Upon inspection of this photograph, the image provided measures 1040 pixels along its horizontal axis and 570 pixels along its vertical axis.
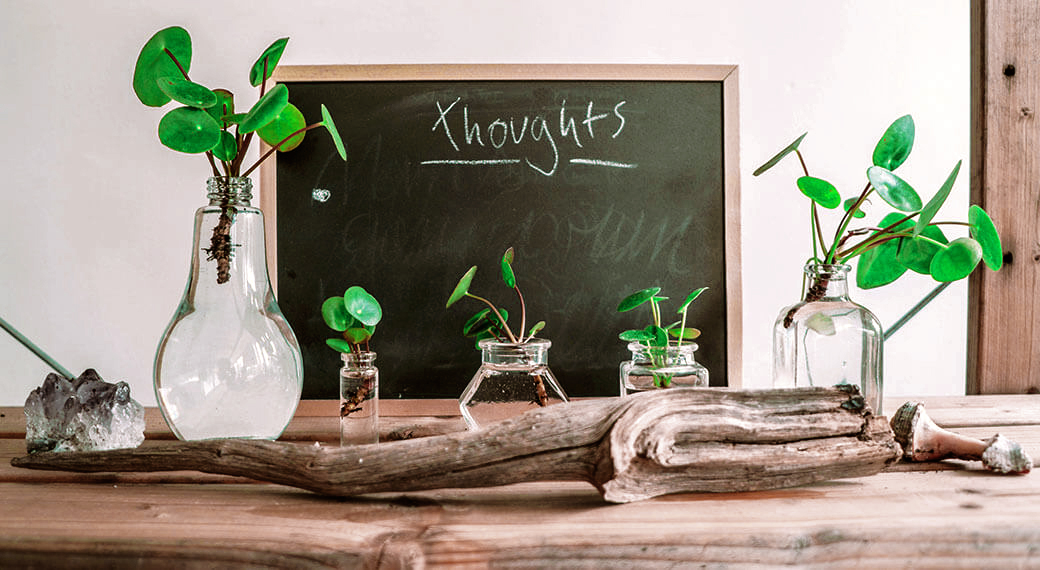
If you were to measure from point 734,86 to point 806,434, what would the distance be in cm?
61

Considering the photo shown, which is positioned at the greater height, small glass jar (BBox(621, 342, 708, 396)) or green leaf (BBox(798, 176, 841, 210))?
green leaf (BBox(798, 176, 841, 210))

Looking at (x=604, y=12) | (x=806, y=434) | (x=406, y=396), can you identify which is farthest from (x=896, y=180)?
(x=406, y=396)

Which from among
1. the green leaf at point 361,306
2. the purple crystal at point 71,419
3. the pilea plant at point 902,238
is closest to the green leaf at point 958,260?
the pilea plant at point 902,238

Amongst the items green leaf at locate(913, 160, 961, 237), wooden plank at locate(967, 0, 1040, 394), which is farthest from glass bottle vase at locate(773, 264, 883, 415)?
wooden plank at locate(967, 0, 1040, 394)

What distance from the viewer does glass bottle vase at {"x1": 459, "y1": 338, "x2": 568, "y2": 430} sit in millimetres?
770

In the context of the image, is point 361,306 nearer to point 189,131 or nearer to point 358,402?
point 358,402

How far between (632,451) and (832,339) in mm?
382

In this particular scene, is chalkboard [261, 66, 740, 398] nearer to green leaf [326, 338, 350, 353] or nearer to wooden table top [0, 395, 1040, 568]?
green leaf [326, 338, 350, 353]

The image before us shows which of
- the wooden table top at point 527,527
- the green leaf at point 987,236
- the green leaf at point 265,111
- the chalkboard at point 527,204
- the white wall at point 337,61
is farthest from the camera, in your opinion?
the white wall at point 337,61

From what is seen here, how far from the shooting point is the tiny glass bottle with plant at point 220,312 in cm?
70

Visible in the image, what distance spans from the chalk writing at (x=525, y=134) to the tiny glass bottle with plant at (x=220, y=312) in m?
0.27

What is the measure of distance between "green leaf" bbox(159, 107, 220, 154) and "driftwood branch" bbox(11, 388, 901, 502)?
296 mm

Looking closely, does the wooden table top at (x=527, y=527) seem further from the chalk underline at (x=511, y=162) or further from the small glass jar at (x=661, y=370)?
the chalk underline at (x=511, y=162)

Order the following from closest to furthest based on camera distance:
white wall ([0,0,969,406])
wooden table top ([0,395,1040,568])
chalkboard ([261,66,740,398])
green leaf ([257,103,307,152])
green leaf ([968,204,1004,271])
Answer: wooden table top ([0,395,1040,568]) < green leaf ([968,204,1004,271]) < green leaf ([257,103,307,152]) < chalkboard ([261,66,740,398]) < white wall ([0,0,969,406])
